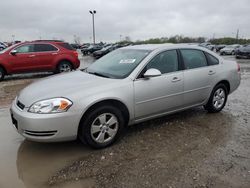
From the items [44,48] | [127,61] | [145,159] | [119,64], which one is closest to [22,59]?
[44,48]

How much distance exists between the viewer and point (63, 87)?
3873 millimetres

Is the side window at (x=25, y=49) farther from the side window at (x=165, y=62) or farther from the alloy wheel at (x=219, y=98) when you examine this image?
the alloy wheel at (x=219, y=98)

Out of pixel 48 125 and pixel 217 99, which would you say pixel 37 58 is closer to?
pixel 217 99

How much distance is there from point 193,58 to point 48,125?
3.09m

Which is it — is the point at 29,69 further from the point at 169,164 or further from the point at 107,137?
the point at 169,164

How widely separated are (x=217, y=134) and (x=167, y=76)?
1319mm

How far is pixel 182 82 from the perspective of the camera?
4.70 metres

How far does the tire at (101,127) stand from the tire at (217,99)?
2.30 metres

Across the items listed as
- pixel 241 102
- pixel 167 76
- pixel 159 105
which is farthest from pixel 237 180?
pixel 241 102

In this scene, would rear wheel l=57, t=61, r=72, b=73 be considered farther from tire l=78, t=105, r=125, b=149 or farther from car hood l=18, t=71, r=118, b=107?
tire l=78, t=105, r=125, b=149

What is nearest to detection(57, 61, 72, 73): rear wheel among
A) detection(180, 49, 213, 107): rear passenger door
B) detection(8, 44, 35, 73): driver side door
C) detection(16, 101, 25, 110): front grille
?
detection(8, 44, 35, 73): driver side door

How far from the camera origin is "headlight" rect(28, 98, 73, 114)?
3.49 m

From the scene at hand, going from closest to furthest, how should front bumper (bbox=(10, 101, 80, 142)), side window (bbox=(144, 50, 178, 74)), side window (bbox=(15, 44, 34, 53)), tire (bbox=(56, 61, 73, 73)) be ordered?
front bumper (bbox=(10, 101, 80, 142)) < side window (bbox=(144, 50, 178, 74)) < side window (bbox=(15, 44, 34, 53)) < tire (bbox=(56, 61, 73, 73))

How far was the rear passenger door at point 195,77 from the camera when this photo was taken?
4840 mm
